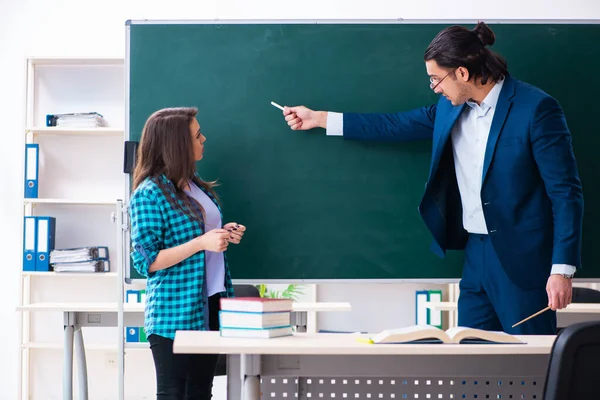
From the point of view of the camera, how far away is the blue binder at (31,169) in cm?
521

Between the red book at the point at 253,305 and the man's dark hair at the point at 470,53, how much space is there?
1077 mm

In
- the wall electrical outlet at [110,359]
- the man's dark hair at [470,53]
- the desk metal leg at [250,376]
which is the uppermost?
the man's dark hair at [470,53]

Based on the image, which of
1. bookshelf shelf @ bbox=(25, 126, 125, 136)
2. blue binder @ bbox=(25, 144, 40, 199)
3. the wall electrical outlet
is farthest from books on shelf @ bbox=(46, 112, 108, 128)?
the wall electrical outlet

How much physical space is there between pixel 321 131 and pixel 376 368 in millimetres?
1461

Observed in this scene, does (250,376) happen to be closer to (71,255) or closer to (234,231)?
(234,231)

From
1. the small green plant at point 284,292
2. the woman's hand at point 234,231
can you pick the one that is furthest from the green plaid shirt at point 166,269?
the small green plant at point 284,292

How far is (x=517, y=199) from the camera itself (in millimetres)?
2664

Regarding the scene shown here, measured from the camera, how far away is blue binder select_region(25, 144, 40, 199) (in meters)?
5.21

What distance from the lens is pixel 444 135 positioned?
2.80 metres

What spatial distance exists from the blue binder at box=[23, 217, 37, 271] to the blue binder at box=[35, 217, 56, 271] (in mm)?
26

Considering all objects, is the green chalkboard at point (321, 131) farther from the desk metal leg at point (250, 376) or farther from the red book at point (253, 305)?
the desk metal leg at point (250, 376)

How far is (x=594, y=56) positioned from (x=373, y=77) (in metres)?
0.99

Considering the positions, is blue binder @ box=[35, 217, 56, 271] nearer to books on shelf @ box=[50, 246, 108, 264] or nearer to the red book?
books on shelf @ box=[50, 246, 108, 264]

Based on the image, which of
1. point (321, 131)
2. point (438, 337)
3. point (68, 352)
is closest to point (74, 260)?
point (68, 352)
